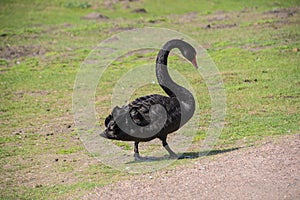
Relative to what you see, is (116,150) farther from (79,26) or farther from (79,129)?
(79,26)

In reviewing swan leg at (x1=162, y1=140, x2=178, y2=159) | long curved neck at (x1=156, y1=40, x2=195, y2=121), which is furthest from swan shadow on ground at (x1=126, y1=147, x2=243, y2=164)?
long curved neck at (x1=156, y1=40, x2=195, y2=121)

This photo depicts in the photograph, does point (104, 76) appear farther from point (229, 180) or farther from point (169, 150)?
point (229, 180)

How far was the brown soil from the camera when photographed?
5.99m

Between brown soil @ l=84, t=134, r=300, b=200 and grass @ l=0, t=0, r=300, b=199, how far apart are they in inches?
23.3

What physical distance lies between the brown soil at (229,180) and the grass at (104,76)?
591mm

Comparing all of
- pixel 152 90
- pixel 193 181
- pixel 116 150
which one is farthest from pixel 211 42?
pixel 193 181

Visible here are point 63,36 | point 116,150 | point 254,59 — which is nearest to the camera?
point 116,150

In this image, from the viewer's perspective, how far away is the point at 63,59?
54.9 ft

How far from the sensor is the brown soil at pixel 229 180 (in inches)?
236

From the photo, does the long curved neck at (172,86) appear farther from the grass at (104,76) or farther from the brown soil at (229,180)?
the brown soil at (229,180)

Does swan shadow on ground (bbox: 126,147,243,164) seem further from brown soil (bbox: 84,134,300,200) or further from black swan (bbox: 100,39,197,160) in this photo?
brown soil (bbox: 84,134,300,200)

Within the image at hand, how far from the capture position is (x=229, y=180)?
6281mm

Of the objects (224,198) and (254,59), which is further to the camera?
(254,59)

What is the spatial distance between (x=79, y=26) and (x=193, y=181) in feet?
50.7
